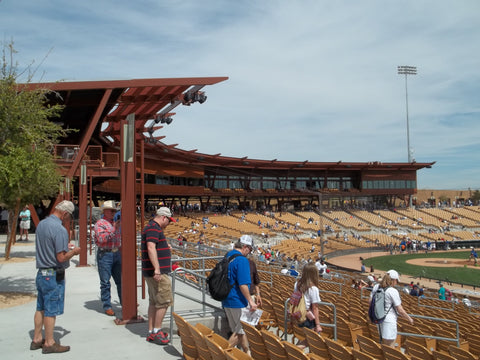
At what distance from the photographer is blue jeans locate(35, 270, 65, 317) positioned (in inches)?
217

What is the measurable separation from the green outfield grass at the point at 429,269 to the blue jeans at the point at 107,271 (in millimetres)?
23068

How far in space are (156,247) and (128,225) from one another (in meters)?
1.27

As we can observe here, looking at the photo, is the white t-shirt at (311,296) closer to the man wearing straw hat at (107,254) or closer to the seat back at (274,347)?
the seat back at (274,347)

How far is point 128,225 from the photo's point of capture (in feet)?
23.0

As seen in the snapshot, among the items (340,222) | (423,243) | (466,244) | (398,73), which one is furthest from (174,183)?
(398,73)

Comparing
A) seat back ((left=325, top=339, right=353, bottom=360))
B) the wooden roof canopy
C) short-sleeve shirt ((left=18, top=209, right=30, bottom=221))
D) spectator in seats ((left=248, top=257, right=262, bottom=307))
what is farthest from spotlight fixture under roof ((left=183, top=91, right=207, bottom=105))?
seat back ((left=325, top=339, right=353, bottom=360))

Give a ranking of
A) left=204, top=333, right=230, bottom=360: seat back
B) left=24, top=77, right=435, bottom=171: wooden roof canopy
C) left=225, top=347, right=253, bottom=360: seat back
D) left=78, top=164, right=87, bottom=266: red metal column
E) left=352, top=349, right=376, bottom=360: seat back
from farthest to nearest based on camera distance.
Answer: left=24, top=77, right=435, bottom=171: wooden roof canopy < left=78, top=164, right=87, bottom=266: red metal column < left=352, top=349, right=376, bottom=360: seat back < left=204, top=333, right=230, bottom=360: seat back < left=225, top=347, right=253, bottom=360: seat back

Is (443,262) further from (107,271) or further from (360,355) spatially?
(360,355)

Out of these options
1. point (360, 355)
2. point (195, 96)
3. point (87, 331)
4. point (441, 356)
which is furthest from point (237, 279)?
point (195, 96)

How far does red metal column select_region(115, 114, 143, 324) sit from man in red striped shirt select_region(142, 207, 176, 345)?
96 cm

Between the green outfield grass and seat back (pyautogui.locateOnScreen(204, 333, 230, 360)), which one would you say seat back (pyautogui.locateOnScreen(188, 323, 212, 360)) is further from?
the green outfield grass

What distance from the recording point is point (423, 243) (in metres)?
44.6

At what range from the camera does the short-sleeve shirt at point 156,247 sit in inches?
230

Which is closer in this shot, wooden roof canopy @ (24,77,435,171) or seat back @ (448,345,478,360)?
seat back @ (448,345,478,360)
